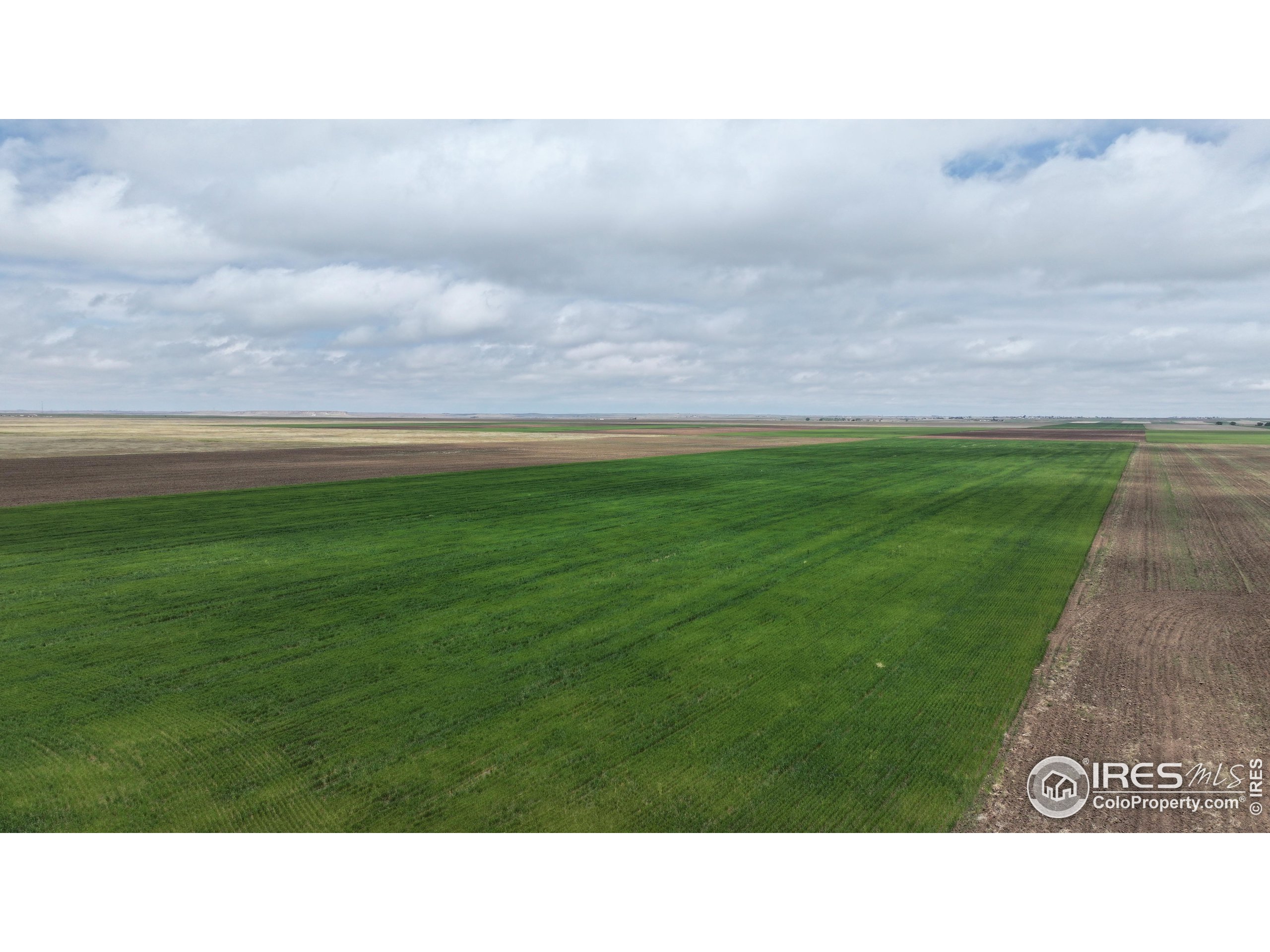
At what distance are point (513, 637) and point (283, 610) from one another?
19.1ft

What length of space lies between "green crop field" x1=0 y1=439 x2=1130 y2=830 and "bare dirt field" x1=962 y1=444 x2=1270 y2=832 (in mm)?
539

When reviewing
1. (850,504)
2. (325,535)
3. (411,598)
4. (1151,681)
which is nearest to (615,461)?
(850,504)

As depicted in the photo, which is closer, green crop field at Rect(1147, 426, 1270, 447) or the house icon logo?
the house icon logo

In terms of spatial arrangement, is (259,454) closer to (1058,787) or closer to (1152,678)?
(1058,787)

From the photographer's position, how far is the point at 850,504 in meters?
31.0

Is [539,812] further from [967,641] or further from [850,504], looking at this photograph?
[850,504]

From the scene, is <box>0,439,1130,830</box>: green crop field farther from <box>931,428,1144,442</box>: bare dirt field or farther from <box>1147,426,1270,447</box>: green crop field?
<box>1147,426,1270,447</box>: green crop field

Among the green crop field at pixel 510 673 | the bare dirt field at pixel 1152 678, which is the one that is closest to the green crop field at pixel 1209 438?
the bare dirt field at pixel 1152 678

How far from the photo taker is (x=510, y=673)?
1091 cm

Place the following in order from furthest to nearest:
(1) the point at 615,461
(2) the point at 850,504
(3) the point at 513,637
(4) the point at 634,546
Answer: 1. (1) the point at 615,461
2. (2) the point at 850,504
3. (4) the point at 634,546
4. (3) the point at 513,637

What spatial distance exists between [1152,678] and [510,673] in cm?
1187

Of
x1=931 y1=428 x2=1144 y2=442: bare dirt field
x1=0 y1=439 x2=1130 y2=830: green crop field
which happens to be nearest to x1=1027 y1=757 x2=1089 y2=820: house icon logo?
x1=0 y1=439 x2=1130 y2=830: green crop field

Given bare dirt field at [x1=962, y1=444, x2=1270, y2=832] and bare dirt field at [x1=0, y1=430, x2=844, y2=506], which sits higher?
bare dirt field at [x1=0, y1=430, x2=844, y2=506]

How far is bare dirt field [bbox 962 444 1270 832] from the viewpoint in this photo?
7777mm
